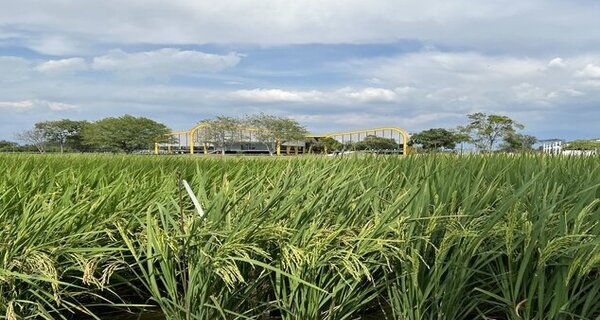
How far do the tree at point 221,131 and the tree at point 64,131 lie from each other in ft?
69.6

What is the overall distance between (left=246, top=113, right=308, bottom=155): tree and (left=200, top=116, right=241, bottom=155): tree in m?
2.32

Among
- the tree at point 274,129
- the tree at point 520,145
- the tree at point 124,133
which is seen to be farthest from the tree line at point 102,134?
the tree at point 520,145

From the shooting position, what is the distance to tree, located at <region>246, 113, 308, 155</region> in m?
69.2

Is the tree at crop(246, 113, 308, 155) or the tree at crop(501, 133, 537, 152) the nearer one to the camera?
the tree at crop(501, 133, 537, 152)

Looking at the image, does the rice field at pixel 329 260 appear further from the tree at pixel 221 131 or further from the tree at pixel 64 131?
the tree at pixel 64 131

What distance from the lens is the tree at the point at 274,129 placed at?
69.2m

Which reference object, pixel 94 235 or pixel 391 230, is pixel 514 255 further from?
pixel 94 235

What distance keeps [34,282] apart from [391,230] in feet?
4.36

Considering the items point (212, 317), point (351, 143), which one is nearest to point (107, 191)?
point (212, 317)

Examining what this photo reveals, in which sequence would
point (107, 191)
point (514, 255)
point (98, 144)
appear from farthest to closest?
1. point (98, 144)
2. point (107, 191)
3. point (514, 255)

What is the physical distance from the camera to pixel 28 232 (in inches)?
74.6

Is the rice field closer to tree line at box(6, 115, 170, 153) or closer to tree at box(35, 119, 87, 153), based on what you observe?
tree line at box(6, 115, 170, 153)

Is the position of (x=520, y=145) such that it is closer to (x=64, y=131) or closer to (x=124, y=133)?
(x=124, y=133)

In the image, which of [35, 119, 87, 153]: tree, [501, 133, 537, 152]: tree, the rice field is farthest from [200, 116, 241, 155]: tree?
the rice field
